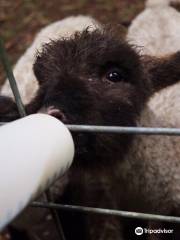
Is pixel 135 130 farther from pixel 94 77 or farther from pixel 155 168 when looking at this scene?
pixel 155 168

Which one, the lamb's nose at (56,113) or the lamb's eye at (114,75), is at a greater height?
the lamb's nose at (56,113)

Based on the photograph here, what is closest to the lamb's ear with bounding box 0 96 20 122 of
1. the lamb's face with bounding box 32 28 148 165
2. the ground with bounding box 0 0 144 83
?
the lamb's face with bounding box 32 28 148 165

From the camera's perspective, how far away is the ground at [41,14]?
5.70 m

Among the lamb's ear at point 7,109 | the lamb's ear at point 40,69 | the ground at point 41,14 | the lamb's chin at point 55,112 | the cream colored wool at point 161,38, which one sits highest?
the lamb's chin at point 55,112

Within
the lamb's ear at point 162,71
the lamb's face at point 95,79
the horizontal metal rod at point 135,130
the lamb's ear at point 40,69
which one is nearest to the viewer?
the horizontal metal rod at point 135,130

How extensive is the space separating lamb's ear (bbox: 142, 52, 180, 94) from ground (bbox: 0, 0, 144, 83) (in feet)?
8.67

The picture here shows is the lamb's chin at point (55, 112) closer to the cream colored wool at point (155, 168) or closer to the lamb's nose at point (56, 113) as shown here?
the lamb's nose at point (56, 113)

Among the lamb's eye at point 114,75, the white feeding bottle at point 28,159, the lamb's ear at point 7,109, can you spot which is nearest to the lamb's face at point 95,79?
the lamb's eye at point 114,75

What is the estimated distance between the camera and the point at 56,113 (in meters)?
1.96

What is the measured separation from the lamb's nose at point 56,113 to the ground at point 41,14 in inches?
140

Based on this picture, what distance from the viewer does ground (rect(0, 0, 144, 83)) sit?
5703 mm

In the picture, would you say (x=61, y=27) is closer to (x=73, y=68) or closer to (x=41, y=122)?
(x=73, y=68)

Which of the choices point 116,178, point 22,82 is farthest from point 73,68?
point 22,82

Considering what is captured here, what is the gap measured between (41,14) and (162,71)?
143 inches
